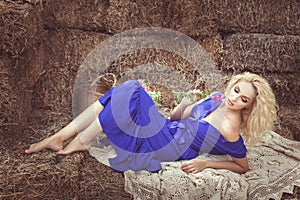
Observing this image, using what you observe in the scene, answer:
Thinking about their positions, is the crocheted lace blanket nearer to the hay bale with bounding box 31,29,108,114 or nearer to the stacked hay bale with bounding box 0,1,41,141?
the stacked hay bale with bounding box 0,1,41,141

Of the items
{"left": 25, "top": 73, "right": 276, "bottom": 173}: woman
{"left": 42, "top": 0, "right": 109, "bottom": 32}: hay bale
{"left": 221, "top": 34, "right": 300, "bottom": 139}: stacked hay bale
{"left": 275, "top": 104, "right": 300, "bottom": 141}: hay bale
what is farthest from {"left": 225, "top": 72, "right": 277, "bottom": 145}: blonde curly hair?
{"left": 42, "top": 0, "right": 109, "bottom": 32}: hay bale

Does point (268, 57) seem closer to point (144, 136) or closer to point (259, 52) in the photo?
point (259, 52)

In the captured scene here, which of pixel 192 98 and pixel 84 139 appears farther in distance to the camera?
pixel 192 98

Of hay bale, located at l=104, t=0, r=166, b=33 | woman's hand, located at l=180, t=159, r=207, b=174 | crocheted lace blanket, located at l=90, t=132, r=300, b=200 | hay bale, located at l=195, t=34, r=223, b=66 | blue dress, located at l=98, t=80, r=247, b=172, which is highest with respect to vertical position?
hay bale, located at l=104, t=0, r=166, b=33

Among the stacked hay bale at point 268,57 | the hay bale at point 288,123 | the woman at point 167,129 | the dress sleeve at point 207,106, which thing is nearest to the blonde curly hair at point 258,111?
the woman at point 167,129

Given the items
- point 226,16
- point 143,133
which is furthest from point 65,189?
point 226,16

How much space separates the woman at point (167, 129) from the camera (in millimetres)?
1830

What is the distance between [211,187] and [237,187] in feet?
0.37

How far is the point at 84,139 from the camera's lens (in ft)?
6.27

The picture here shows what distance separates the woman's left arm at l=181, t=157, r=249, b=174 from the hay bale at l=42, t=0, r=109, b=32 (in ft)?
4.15

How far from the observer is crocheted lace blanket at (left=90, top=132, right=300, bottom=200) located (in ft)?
5.69

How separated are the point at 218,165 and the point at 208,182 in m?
0.12

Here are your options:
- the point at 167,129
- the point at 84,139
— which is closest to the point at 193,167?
the point at 167,129

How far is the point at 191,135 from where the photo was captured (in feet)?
6.24
